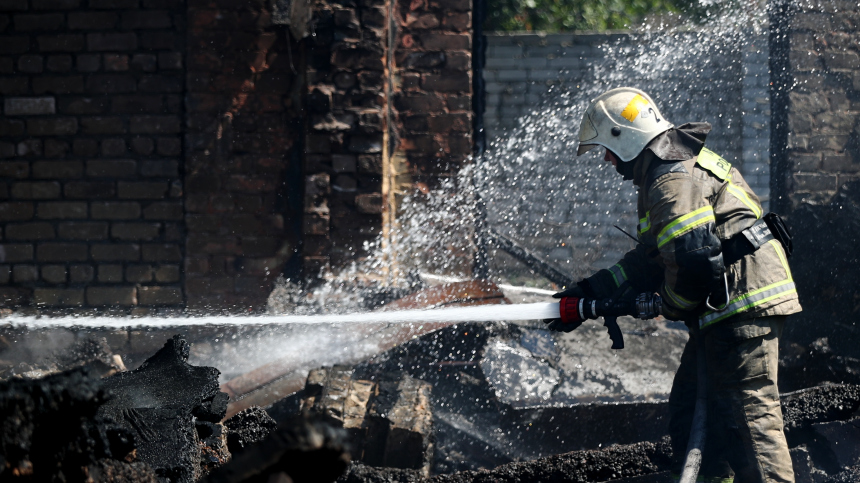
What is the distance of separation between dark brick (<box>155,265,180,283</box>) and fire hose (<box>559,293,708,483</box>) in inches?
105

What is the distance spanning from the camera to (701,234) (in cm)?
266

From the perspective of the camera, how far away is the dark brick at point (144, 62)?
434 centimetres

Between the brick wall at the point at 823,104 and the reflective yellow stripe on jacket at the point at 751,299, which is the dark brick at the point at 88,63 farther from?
the brick wall at the point at 823,104

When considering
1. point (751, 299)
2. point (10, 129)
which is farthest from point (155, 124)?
point (751, 299)

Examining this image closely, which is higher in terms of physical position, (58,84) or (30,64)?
(30,64)

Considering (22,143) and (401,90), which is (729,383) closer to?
(401,90)

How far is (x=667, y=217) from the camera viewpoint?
277 cm

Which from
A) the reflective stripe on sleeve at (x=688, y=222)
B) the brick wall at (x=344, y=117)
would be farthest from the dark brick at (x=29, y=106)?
the reflective stripe on sleeve at (x=688, y=222)

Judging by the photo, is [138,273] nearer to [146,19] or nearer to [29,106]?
[29,106]

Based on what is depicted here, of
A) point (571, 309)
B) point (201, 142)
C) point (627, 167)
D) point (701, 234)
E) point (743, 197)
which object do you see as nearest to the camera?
point (701, 234)

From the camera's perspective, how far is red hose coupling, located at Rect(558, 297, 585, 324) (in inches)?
122

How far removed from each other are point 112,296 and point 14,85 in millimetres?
1577

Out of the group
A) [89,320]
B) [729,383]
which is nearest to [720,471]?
[729,383]

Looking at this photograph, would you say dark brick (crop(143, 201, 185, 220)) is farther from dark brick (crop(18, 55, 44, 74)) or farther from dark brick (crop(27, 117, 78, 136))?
dark brick (crop(18, 55, 44, 74))
